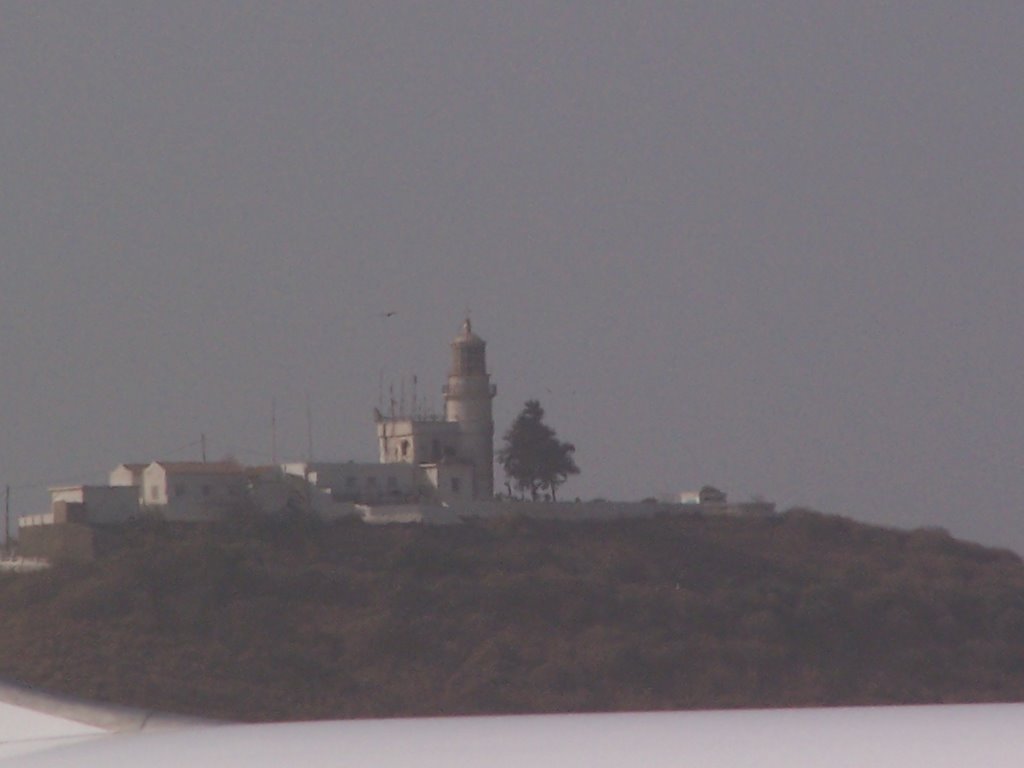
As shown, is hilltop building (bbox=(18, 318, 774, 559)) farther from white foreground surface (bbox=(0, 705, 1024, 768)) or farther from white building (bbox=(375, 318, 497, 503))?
white foreground surface (bbox=(0, 705, 1024, 768))

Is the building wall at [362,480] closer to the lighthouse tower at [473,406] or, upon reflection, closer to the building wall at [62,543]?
the lighthouse tower at [473,406]

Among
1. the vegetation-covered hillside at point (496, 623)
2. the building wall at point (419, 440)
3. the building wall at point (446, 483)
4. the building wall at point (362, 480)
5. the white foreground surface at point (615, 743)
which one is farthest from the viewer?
the building wall at point (419, 440)

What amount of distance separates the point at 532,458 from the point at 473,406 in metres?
1.62

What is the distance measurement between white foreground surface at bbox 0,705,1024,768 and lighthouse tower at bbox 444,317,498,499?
2971cm

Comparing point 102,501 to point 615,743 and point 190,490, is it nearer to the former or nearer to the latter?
point 190,490

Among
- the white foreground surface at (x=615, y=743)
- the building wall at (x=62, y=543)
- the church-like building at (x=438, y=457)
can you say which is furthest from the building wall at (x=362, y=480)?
the white foreground surface at (x=615, y=743)

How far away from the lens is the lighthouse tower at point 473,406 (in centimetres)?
3241

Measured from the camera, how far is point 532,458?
32875 mm

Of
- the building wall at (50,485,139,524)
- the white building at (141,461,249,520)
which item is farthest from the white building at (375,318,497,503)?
the building wall at (50,485,139,524)

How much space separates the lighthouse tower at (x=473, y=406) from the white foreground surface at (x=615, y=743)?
29712 mm

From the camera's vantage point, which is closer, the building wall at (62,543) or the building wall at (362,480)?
the building wall at (62,543)

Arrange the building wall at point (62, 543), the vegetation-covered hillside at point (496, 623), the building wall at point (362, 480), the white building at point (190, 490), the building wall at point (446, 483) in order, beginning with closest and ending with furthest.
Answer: the vegetation-covered hillside at point (496, 623)
the building wall at point (62, 543)
the white building at point (190, 490)
the building wall at point (362, 480)
the building wall at point (446, 483)

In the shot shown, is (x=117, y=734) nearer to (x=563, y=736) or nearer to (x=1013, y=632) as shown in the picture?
(x=563, y=736)

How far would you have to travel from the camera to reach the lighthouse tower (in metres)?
32.4
